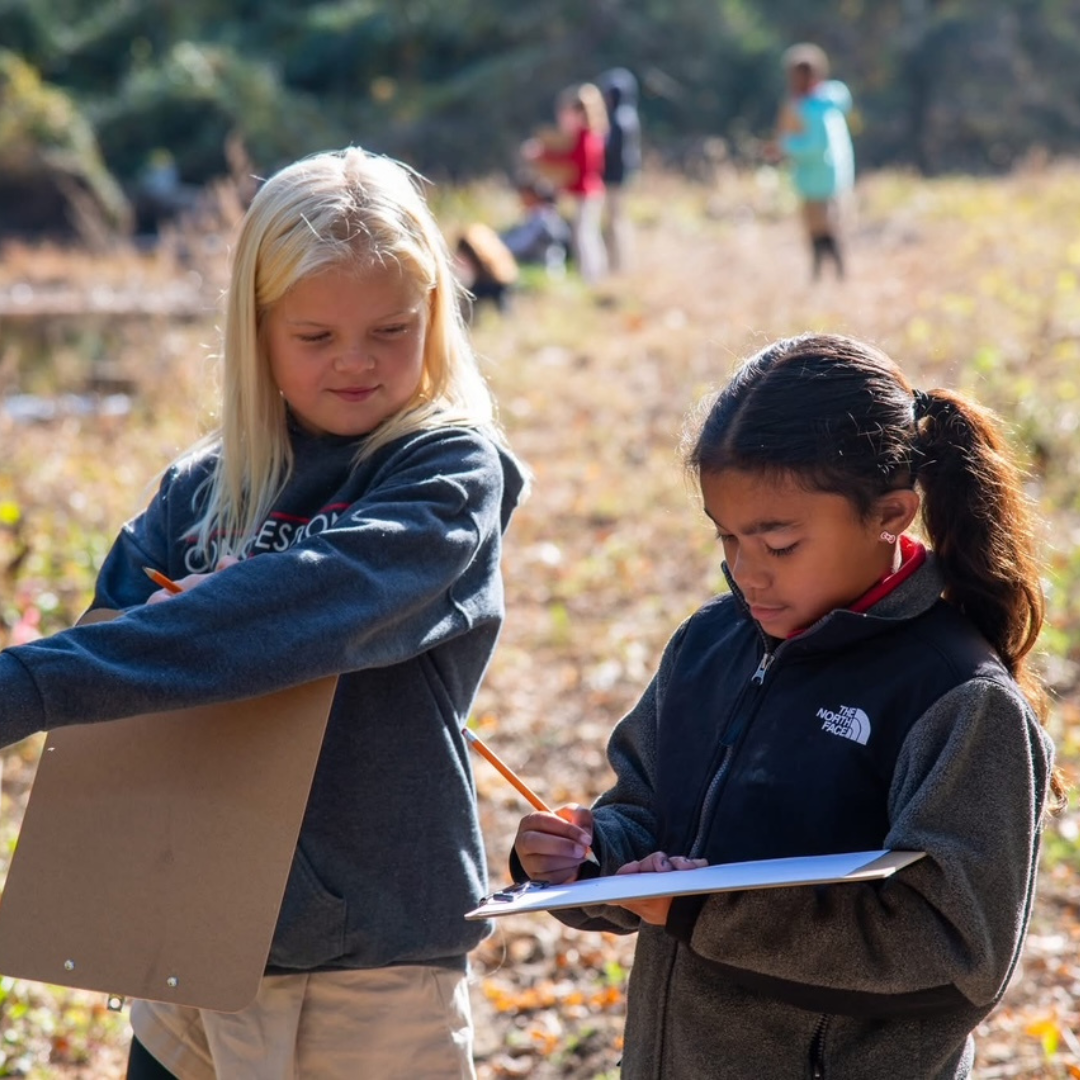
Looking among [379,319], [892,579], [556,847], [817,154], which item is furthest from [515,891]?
[817,154]

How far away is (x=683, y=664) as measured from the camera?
89.7 inches

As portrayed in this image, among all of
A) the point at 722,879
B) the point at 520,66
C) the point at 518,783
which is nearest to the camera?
the point at 722,879

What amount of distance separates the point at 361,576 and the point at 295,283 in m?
0.49

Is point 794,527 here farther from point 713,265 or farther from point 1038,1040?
point 713,265

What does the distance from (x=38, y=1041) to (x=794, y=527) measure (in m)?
2.42

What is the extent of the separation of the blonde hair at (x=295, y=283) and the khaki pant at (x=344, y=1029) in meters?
0.67

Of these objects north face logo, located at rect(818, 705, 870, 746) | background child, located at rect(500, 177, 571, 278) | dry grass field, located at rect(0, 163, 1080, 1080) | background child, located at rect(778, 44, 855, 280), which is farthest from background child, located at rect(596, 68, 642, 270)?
north face logo, located at rect(818, 705, 870, 746)

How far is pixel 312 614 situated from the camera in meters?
2.14

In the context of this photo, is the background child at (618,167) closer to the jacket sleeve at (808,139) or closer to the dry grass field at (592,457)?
the dry grass field at (592,457)

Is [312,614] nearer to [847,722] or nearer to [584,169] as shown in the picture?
[847,722]

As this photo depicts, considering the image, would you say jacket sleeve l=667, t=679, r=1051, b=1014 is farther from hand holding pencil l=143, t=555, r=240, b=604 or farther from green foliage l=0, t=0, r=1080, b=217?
green foliage l=0, t=0, r=1080, b=217

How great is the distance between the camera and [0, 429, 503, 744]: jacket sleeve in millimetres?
2000

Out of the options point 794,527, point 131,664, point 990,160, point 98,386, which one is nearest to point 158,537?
point 131,664

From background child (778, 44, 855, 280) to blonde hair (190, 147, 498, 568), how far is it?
1070 centimetres
